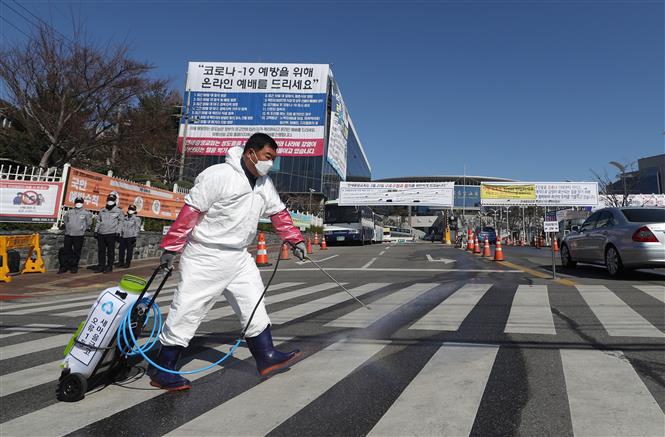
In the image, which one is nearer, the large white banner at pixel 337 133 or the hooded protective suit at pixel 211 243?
the hooded protective suit at pixel 211 243

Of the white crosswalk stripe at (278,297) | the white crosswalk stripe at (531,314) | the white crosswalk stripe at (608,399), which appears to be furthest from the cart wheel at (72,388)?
the white crosswalk stripe at (531,314)

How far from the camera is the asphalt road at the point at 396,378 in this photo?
7.67 feet

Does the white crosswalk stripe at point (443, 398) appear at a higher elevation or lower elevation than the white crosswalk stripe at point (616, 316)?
lower

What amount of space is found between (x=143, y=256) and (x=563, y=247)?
45.3 feet

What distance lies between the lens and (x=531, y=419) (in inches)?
92.5

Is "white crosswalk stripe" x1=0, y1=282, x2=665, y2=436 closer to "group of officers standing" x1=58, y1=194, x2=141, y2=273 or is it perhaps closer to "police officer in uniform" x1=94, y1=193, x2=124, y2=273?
"group of officers standing" x1=58, y1=194, x2=141, y2=273

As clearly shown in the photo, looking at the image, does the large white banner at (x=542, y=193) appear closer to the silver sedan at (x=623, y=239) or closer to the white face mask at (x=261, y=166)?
the silver sedan at (x=623, y=239)

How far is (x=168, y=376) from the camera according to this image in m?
2.88

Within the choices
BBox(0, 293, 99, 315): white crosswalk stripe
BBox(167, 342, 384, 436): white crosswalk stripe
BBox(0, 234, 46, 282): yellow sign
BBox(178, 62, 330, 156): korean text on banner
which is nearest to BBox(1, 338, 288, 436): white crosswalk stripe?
BBox(167, 342, 384, 436): white crosswalk stripe

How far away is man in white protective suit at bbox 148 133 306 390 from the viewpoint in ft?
9.56

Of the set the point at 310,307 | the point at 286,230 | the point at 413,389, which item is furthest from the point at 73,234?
the point at 413,389

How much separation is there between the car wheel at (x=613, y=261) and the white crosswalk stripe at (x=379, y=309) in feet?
12.8

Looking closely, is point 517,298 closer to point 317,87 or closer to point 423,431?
point 423,431

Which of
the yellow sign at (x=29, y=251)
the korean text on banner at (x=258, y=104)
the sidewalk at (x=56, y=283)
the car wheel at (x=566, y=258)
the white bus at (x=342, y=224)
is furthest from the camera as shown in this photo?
the korean text on banner at (x=258, y=104)
